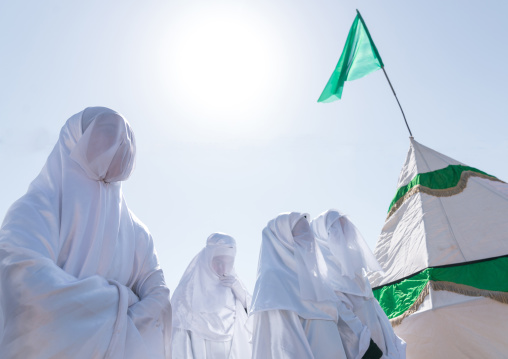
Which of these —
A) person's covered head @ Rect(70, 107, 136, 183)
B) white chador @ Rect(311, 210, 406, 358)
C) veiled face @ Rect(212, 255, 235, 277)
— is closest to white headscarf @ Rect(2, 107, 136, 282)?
person's covered head @ Rect(70, 107, 136, 183)

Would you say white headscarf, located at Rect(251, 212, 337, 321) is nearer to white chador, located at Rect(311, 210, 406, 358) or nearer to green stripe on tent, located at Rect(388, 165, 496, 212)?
white chador, located at Rect(311, 210, 406, 358)

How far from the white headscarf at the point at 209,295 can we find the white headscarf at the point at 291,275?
3.98ft

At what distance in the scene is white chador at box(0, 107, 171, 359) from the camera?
2129mm

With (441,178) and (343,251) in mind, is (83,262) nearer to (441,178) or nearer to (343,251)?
(343,251)

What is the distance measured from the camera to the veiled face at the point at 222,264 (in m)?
6.18

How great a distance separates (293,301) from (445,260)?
2.87 metres

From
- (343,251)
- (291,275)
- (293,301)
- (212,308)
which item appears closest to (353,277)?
(343,251)

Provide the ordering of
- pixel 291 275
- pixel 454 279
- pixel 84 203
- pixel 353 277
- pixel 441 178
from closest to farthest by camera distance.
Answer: pixel 84 203, pixel 291 275, pixel 353 277, pixel 454 279, pixel 441 178

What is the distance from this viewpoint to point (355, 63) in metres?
8.98

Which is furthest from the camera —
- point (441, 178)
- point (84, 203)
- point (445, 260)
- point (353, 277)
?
point (441, 178)

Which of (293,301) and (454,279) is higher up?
(293,301)

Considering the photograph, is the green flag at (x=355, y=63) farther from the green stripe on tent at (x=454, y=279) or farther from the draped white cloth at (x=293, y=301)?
the draped white cloth at (x=293, y=301)

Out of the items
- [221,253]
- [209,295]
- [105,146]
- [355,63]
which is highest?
[355,63]

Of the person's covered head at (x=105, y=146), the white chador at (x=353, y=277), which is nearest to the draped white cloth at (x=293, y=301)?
the white chador at (x=353, y=277)
